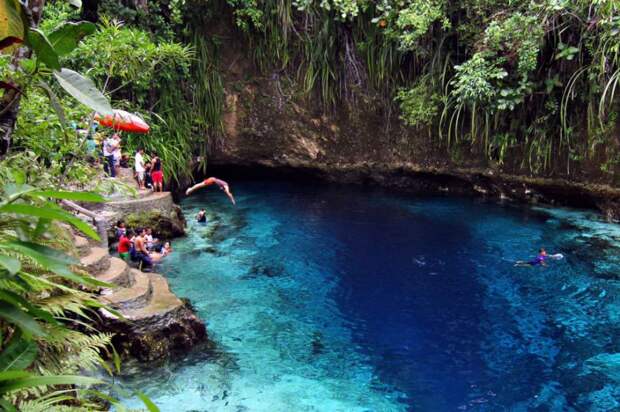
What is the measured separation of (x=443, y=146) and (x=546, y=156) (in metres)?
2.69

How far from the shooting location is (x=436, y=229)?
37.4 feet

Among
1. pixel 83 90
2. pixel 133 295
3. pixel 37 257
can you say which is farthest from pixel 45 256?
pixel 133 295

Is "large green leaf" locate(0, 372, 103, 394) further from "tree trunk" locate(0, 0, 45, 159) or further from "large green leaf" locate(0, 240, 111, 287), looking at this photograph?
"tree trunk" locate(0, 0, 45, 159)

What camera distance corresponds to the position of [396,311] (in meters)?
7.91

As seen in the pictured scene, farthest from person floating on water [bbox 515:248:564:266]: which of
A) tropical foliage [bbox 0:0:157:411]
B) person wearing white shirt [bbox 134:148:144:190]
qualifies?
tropical foliage [bbox 0:0:157:411]

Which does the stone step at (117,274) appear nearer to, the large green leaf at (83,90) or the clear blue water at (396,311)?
the clear blue water at (396,311)

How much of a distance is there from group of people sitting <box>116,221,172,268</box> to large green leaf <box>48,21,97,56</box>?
7022 millimetres

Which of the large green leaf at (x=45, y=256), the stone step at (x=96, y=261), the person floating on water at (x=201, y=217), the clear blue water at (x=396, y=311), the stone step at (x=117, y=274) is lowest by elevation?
the clear blue water at (x=396, y=311)

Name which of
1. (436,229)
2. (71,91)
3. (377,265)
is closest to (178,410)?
(71,91)

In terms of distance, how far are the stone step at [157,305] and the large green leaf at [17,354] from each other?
176 inches

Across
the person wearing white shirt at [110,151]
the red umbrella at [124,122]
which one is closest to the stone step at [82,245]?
the red umbrella at [124,122]

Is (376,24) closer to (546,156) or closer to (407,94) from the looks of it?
(407,94)

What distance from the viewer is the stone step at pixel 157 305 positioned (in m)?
6.30

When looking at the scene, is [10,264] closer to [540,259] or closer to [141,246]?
[141,246]
